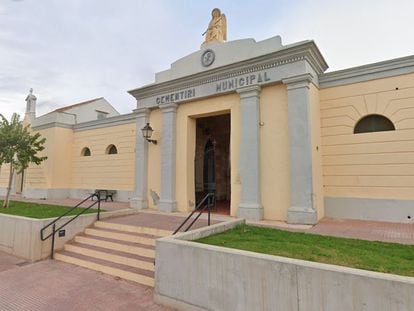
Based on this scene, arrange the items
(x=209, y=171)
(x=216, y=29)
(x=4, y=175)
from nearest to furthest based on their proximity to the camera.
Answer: (x=216, y=29), (x=209, y=171), (x=4, y=175)

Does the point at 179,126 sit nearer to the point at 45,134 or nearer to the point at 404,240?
the point at 404,240

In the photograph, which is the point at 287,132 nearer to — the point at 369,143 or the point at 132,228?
the point at 369,143

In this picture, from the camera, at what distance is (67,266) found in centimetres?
571

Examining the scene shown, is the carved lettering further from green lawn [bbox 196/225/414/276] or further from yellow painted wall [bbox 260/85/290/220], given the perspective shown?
green lawn [bbox 196/225/414/276]

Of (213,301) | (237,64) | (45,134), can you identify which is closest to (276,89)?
(237,64)

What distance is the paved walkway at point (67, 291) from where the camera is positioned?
12.9ft

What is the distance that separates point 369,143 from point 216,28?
19.2 feet

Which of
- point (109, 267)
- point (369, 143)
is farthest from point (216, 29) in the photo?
point (109, 267)

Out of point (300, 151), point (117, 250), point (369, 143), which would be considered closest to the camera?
point (117, 250)

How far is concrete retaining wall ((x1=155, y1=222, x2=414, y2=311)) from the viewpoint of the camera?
2.58 m

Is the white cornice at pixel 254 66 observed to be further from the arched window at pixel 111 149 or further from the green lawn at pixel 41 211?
the green lawn at pixel 41 211

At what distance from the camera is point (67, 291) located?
4.42 metres

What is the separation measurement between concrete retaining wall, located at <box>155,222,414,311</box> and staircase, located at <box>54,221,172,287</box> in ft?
3.37

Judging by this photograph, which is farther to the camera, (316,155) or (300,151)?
(316,155)
